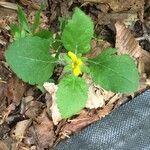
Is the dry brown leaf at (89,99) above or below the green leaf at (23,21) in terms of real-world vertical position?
below

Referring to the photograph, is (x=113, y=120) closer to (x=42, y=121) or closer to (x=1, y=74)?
(x=42, y=121)

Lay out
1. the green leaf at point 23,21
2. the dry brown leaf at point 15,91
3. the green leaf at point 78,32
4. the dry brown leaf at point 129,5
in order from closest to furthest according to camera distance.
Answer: the green leaf at point 78,32, the green leaf at point 23,21, the dry brown leaf at point 15,91, the dry brown leaf at point 129,5

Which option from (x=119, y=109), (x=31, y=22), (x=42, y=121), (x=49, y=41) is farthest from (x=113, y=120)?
(x=31, y=22)

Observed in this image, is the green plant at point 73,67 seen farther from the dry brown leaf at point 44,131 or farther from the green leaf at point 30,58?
the dry brown leaf at point 44,131

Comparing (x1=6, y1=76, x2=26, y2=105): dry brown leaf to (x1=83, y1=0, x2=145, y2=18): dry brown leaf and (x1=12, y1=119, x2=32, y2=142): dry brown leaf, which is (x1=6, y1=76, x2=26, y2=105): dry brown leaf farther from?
(x1=83, y1=0, x2=145, y2=18): dry brown leaf

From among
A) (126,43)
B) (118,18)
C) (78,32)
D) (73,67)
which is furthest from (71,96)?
(118,18)

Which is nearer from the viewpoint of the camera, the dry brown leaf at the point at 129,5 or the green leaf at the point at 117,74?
the green leaf at the point at 117,74

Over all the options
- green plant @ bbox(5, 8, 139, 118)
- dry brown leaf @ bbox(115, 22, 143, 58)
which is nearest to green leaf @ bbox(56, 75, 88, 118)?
green plant @ bbox(5, 8, 139, 118)

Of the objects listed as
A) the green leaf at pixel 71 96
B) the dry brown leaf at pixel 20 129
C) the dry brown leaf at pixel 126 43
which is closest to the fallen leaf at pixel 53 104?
the dry brown leaf at pixel 20 129
